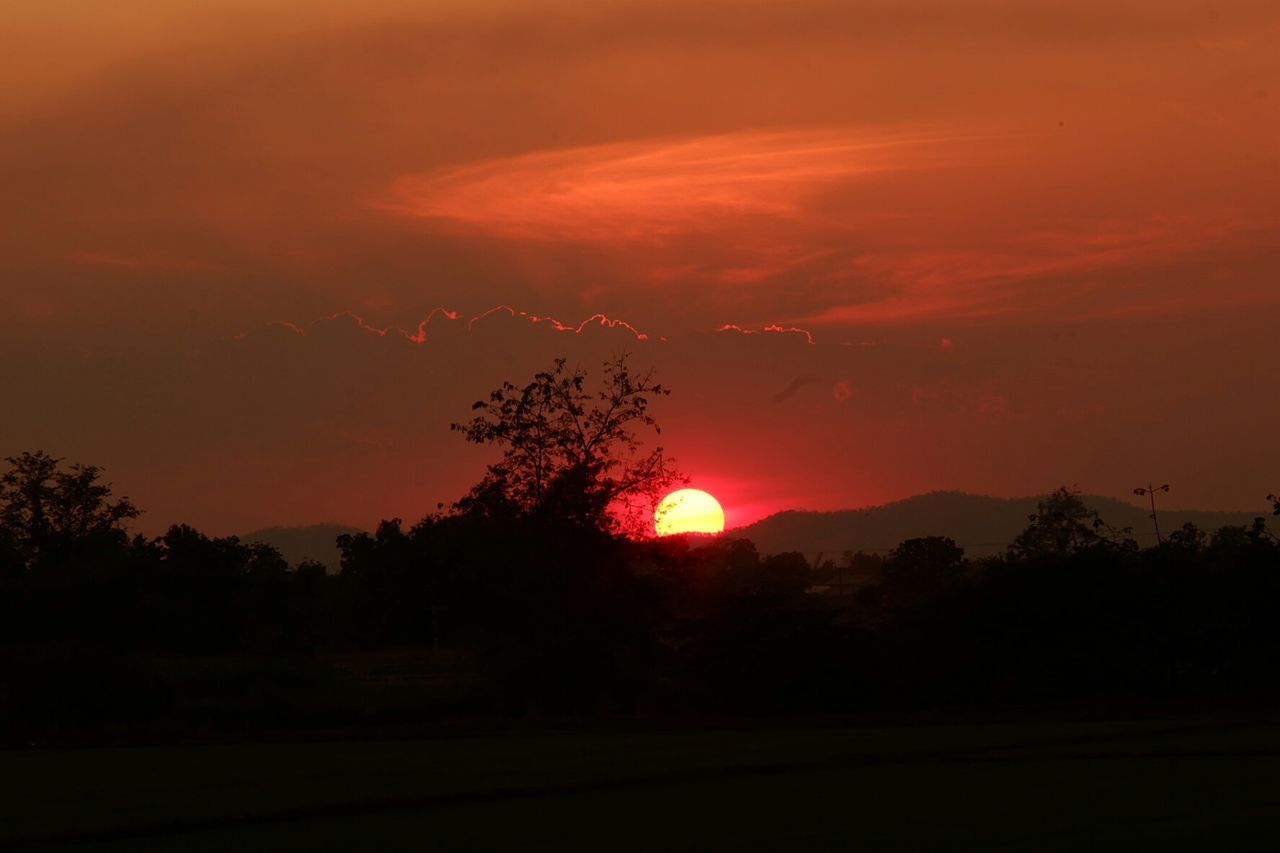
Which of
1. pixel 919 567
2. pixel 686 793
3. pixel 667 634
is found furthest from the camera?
pixel 919 567

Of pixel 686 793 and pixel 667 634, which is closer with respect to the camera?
pixel 686 793

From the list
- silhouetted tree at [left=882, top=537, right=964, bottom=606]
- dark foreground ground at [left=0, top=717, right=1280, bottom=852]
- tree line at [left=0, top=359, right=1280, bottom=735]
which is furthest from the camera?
silhouetted tree at [left=882, top=537, right=964, bottom=606]

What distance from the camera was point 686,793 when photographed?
16328mm

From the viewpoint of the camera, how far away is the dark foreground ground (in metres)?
13.2

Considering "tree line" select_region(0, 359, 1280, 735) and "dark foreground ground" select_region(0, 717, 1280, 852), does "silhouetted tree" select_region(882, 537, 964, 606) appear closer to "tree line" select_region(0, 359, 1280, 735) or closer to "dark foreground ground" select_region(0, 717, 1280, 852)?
"tree line" select_region(0, 359, 1280, 735)

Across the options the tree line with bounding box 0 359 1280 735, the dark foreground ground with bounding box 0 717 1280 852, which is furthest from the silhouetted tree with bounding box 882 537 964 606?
the dark foreground ground with bounding box 0 717 1280 852

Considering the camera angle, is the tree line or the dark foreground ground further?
the tree line

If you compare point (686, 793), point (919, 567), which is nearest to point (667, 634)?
point (686, 793)

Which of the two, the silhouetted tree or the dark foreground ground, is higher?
the silhouetted tree

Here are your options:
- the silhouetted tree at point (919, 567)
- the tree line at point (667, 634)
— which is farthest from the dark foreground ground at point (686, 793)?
the silhouetted tree at point (919, 567)

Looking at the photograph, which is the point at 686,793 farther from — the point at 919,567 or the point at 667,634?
the point at 919,567

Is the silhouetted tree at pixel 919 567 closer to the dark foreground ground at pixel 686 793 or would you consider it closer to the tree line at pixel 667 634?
the tree line at pixel 667 634

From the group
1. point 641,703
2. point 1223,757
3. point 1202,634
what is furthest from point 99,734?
point 1202,634

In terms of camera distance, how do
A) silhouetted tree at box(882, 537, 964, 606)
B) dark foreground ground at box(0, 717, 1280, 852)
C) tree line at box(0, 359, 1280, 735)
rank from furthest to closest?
silhouetted tree at box(882, 537, 964, 606) < tree line at box(0, 359, 1280, 735) < dark foreground ground at box(0, 717, 1280, 852)
